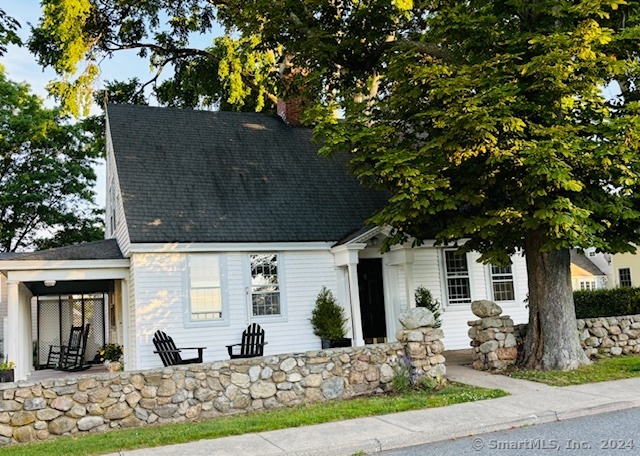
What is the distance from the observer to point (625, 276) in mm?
32312

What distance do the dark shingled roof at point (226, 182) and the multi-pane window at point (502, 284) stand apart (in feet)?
11.9

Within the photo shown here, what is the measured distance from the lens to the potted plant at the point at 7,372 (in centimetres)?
1134

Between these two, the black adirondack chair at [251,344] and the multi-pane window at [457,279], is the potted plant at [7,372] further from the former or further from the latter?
the multi-pane window at [457,279]

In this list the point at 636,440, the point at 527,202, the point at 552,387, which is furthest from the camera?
the point at 527,202

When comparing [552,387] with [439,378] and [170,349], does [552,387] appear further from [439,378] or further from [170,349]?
[170,349]

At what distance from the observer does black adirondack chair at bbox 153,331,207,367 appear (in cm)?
1142

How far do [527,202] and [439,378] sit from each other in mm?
3275

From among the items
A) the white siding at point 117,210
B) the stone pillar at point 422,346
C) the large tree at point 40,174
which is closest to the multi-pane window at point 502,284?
the stone pillar at point 422,346

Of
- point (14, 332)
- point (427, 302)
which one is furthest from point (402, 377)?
point (14, 332)

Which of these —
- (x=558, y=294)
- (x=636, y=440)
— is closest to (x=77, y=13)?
(x=558, y=294)

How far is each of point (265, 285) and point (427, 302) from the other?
4032mm

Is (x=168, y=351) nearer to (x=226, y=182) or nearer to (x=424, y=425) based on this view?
(x=226, y=182)

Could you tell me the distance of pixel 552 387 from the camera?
9.24 metres

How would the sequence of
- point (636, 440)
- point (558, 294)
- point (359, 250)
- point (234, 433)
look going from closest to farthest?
point (636, 440)
point (234, 433)
point (558, 294)
point (359, 250)
